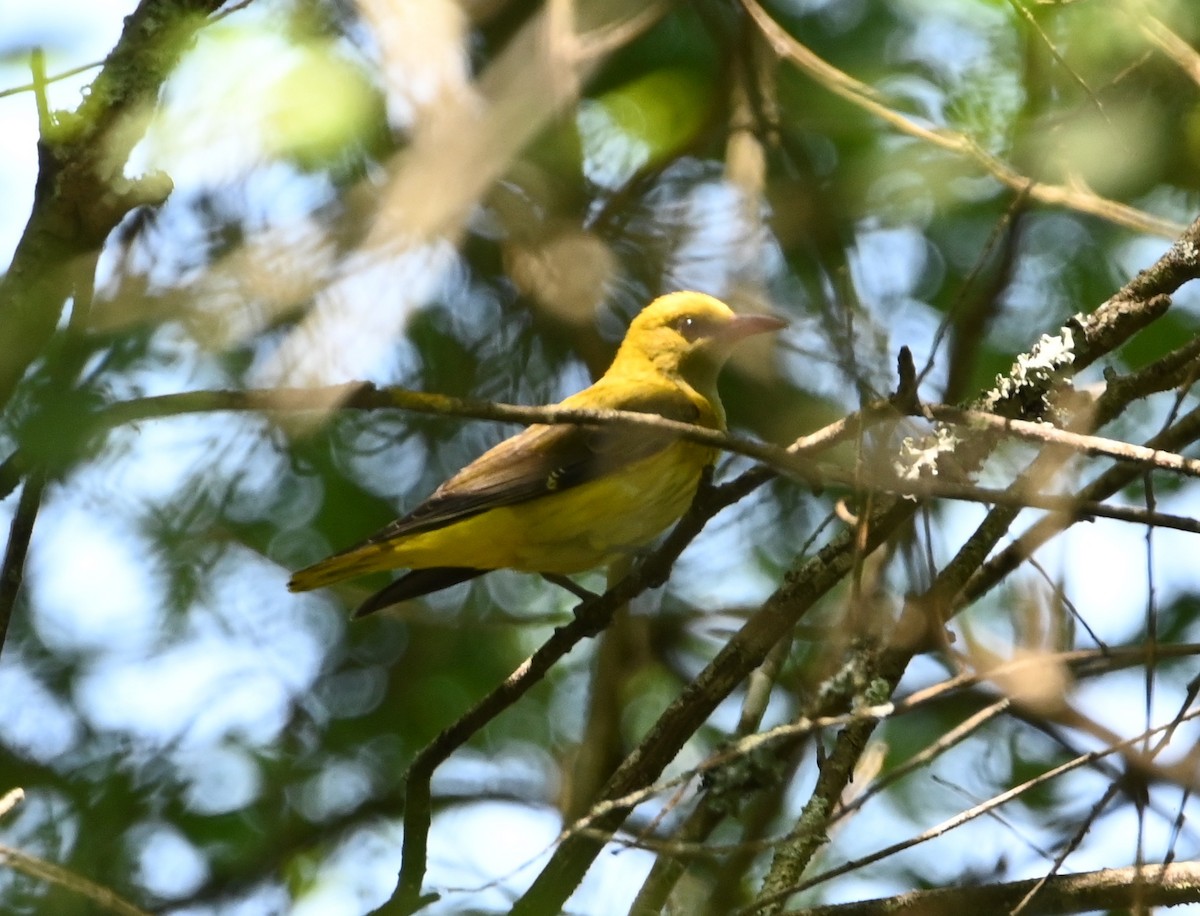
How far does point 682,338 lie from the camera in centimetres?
531

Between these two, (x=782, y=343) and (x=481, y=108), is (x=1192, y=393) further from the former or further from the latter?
(x=481, y=108)

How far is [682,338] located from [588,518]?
1.01 metres

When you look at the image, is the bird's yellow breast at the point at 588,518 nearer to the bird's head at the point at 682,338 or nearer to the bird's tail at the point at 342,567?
the bird's tail at the point at 342,567

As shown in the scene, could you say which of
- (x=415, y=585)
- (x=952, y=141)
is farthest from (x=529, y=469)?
(x=952, y=141)

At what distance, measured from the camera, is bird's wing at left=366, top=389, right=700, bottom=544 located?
436 cm

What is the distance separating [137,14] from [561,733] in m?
3.07

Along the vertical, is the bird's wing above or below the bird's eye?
below

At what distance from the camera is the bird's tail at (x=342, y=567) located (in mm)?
4176

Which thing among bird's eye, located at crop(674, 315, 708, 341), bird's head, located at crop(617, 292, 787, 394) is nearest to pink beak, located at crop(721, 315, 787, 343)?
bird's head, located at crop(617, 292, 787, 394)

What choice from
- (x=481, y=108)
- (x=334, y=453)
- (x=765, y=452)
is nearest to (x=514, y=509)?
(x=334, y=453)

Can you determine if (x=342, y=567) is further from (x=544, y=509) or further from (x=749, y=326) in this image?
(x=749, y=326)

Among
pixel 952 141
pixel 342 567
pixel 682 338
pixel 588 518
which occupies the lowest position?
pixel 342 567

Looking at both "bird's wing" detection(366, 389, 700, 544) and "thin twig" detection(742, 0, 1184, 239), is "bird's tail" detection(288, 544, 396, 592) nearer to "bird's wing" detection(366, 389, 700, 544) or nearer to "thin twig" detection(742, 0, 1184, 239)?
"bird's wing" detection(366, 389, 700, 544)

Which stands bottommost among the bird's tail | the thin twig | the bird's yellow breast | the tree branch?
the tree branch
